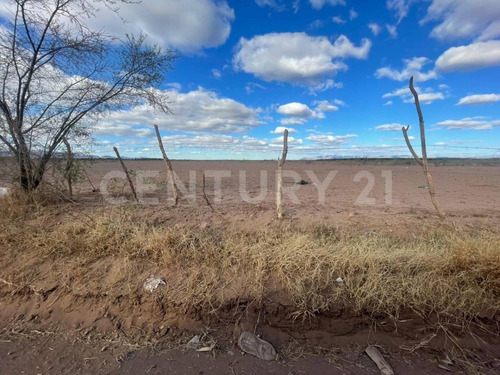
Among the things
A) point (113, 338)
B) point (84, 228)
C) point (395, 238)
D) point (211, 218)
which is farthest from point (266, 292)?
point (84, 228)

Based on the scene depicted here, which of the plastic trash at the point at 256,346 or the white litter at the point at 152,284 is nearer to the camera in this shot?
the plastic trash at the point at 256,346

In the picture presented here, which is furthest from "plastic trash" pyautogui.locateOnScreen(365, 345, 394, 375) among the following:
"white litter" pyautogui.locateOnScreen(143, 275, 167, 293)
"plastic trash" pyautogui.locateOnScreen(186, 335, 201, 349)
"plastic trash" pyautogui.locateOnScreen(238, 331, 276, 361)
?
"white litter" pyautogui.locateOnScreen(143, 275, 167, 293)

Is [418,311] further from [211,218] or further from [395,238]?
[211,218]

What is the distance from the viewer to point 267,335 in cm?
338

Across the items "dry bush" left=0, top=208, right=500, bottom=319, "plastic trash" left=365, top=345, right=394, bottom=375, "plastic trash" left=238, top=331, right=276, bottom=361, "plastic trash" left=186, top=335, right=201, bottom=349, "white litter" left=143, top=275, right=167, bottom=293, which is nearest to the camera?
"plastic trash" left=365, top=345, right=394, bottom=375

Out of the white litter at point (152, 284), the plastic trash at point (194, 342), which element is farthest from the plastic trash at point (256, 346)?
the white litter at point (152, 284)

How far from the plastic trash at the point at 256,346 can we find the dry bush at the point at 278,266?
50cm

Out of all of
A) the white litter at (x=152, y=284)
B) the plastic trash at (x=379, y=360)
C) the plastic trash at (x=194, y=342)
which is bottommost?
the plastic trash at (x=379, y=360)

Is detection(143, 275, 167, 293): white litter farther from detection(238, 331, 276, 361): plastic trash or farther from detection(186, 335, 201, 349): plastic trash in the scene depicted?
detection(238, 331, 276, 361): plastic trash

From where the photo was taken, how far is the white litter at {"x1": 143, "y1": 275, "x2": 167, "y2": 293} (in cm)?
381

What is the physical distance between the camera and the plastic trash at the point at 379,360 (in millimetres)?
2922

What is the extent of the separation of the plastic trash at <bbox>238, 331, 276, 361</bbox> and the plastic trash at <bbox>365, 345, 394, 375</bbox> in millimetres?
1112

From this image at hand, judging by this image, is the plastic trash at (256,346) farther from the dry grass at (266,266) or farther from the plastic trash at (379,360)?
the plastic trash at (379,360)

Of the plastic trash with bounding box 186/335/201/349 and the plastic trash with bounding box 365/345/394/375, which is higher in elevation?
the plastic trash with bounding box 186/335/201/349
